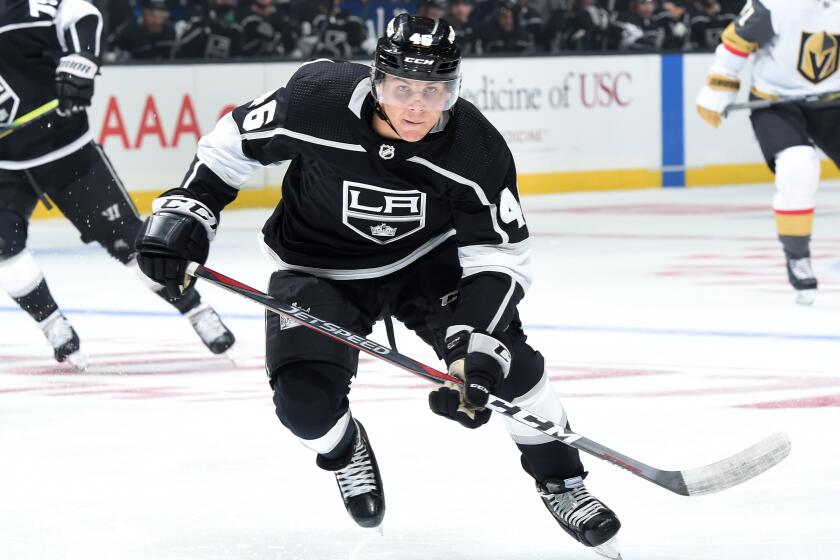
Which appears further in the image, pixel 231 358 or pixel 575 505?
pixel 231 358

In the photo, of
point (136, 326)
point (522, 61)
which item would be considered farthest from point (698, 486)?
point (522, 61)

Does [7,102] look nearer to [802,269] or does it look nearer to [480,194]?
[480,194]

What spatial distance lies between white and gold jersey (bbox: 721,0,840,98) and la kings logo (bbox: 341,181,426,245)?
341cm

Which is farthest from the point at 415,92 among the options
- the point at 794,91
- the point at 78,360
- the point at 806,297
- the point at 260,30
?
the point at 260,30

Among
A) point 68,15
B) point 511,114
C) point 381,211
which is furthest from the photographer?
point 511,114

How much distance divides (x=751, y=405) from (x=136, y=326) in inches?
94.0

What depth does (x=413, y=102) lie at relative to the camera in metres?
2.63

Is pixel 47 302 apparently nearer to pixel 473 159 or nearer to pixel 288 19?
pixel 473 159

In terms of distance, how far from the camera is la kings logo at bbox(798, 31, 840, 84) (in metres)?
5.93

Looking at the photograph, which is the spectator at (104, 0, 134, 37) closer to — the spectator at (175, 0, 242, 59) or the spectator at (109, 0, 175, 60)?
the spectator at (109, 0, 175, 60)

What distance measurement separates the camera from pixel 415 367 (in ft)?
9.04

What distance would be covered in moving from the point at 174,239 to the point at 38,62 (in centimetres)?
227

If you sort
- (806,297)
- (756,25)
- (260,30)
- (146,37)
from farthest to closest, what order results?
(260,30) → (146,37) → (756,25) → (806,297)

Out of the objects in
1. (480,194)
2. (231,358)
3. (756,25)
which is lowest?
(231,358)
